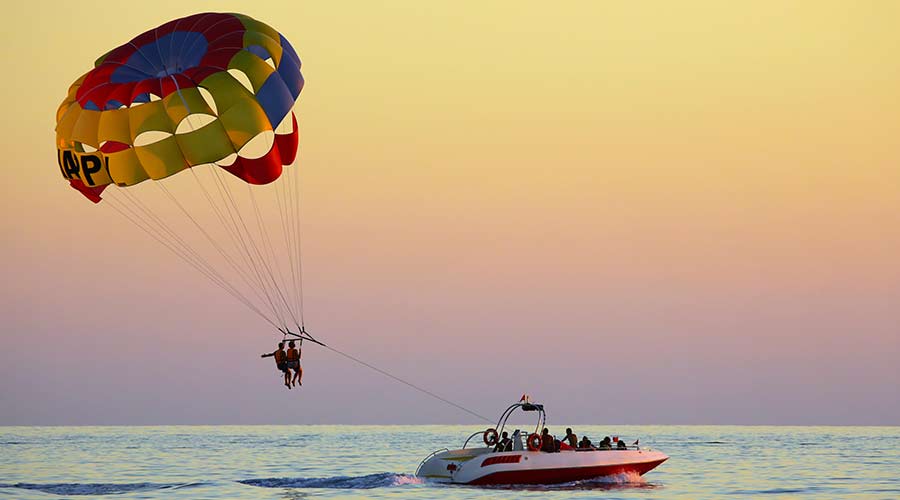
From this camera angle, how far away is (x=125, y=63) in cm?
3098

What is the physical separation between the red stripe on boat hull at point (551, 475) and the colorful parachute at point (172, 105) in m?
10.8

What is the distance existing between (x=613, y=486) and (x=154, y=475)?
18.9 m

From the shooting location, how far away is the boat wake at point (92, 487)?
37.9m

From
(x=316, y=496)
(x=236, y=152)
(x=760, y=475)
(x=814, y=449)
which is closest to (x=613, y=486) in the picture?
(x=316, y=496)

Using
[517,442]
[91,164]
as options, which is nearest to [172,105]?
[91,164]

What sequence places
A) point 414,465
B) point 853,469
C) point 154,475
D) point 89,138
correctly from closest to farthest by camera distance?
point 89,138 < point 154,475 < point 853,469 < point 414,465

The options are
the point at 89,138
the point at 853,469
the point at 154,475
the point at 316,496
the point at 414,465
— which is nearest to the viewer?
the point at 89,138

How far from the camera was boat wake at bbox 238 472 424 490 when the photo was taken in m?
38.8

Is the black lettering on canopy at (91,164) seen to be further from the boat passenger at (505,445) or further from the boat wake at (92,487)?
the boat passenger at (505,445)

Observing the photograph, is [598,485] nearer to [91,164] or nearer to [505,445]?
Result: [505,445]

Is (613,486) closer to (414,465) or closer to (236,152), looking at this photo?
(236,152)

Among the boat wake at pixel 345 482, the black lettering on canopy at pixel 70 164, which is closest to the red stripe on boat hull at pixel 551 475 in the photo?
the boat wake at pixel 345 482

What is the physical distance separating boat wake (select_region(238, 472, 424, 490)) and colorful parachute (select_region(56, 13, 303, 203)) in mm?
11577

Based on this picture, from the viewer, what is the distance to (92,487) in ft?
131
